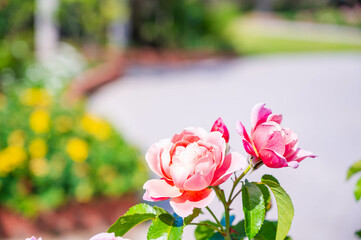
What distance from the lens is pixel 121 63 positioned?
966 centimetres

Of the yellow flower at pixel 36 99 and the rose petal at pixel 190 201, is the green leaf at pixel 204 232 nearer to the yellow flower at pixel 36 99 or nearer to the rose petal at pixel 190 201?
the rose petal at pixel 190 201

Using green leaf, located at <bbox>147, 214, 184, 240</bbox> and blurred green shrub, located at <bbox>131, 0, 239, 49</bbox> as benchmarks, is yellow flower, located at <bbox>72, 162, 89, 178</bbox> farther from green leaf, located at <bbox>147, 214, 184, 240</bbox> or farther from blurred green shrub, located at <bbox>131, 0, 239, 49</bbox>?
blurred green shrub, located at <bbox>131, 0, 239, 49</bbox>

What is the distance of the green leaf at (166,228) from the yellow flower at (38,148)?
264cm

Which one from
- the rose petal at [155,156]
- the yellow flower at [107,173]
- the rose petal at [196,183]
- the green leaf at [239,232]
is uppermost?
the yellow flower at [107,173]

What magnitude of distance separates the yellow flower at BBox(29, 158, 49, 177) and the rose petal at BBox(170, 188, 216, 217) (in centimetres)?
256

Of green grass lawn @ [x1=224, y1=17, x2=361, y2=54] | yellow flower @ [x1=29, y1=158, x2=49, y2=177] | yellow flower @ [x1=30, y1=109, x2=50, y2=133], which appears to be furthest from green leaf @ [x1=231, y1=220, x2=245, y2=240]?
green grass lawn @ [x1=224, y1=17, x2=361, y2=54]

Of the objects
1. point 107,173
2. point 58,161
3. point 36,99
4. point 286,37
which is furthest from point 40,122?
point 286,37

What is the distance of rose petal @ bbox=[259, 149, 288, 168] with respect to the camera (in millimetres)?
695

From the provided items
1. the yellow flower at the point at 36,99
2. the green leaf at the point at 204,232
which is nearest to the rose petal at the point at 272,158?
the green leaf at the point at 204,232

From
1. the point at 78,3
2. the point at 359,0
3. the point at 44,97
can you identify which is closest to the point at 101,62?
the point at 78,3

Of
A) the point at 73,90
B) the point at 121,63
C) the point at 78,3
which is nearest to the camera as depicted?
the point at 73,90

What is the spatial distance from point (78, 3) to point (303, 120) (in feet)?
15.9

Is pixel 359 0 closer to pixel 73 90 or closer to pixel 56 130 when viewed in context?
pixel 56 130

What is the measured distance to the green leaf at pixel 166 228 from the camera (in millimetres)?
700
